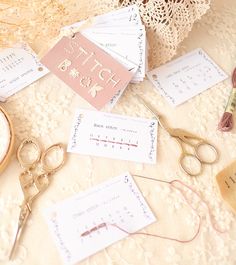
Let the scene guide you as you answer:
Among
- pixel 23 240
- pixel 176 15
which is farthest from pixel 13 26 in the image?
pixel 23 240

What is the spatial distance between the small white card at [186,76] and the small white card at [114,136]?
10 cm

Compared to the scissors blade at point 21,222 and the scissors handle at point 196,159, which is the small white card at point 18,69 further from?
the scissors handle at point 196,159

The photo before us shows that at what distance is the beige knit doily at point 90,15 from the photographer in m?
0.87

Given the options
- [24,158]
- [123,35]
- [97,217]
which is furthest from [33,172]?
[123,35]

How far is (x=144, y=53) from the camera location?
88 centimetres

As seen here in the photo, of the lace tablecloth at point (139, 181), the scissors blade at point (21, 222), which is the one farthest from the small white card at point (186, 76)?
the scissors blade at point (21, 222)

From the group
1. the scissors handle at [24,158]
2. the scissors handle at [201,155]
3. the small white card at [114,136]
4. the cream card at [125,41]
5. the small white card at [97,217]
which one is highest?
the cream card at [125,41]

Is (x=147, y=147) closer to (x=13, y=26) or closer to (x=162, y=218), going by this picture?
(x=162, y=218)

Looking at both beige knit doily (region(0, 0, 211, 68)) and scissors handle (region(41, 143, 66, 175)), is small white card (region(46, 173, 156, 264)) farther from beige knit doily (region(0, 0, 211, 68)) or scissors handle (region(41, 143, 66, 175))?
beige knit doily (region(0, 0, 211, 68))

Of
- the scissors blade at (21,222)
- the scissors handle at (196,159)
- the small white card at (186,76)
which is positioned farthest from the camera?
the small white card at (186,76)

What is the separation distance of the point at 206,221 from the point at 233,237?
0.06m

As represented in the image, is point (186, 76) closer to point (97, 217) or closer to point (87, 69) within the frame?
point (87, 69)

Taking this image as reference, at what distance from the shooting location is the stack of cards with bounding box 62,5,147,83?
88cm

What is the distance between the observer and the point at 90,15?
3.05ft
